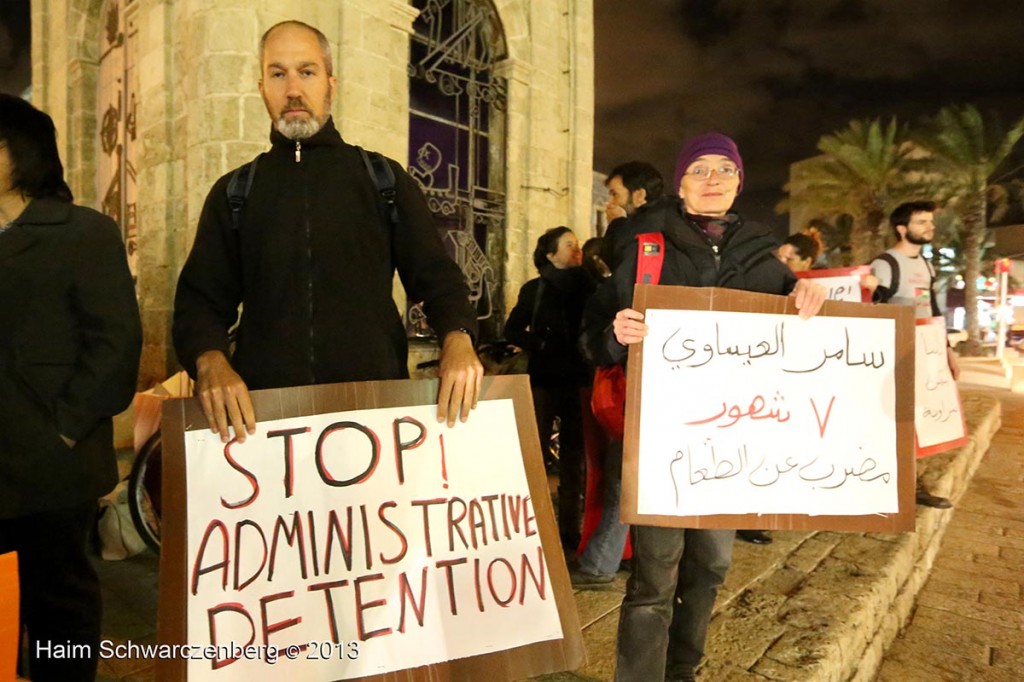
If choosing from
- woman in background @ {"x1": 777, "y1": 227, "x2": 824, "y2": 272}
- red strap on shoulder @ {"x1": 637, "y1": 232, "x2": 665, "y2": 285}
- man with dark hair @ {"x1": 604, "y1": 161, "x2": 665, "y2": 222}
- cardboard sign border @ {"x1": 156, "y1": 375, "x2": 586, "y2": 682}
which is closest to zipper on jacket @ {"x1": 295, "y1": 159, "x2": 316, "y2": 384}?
cardboard sign border @ {"x1": 156, "y1": 375, "x2": 586, "y2": 682}

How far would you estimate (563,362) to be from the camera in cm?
381

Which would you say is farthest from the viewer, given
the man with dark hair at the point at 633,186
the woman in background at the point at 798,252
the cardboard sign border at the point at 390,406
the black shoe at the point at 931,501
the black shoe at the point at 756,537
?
the woman in background at the point at 798,252

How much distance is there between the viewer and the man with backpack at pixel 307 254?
5.84 ft

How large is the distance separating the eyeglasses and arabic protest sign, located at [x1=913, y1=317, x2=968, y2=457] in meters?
2.87

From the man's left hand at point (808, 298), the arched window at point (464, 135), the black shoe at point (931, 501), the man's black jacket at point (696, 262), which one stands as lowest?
the black shoe at point (931, 501)

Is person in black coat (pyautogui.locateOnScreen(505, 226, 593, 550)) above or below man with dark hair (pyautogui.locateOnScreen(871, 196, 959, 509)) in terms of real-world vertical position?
below

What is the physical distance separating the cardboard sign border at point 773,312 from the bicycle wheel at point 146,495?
272 centimetres

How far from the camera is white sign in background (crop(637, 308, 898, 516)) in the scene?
1.97m

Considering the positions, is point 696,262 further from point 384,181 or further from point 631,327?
point 384,181

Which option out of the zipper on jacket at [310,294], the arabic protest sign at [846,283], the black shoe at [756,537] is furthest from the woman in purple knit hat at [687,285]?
the arabic protest sign at [846,283]

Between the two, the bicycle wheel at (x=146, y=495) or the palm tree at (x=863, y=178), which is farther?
the palm tree at (x=863, y=178)

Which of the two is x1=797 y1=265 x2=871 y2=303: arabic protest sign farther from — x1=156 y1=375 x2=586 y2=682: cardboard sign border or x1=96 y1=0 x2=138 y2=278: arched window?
x1=96 y1=0 x2=138 y2=278: arched window

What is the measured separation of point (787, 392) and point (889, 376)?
13.8 inches

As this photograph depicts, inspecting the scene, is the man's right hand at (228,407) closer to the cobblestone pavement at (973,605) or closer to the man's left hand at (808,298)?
the man's left hand at (808,298)
